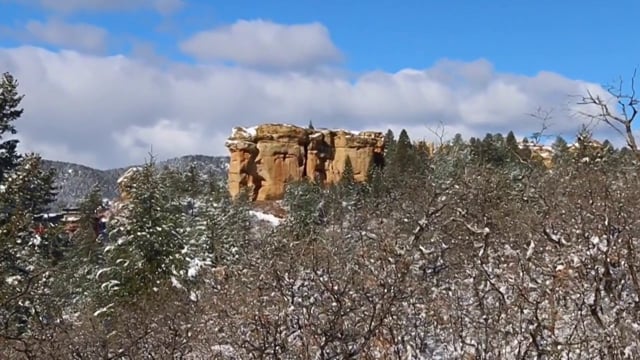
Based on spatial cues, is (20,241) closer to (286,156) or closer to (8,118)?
(8,118)

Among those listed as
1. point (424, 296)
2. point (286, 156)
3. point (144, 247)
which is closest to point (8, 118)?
point (144, 247)

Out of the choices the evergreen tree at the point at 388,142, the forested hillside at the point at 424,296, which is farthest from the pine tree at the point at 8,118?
the evergreen tree at the point at 388,142

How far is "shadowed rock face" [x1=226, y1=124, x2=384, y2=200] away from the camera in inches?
3029

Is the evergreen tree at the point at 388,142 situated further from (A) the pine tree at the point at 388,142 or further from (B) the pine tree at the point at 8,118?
(B) the pine tree at the point at 8,118

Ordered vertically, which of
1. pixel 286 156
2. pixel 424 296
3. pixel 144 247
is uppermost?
pixel 286 156

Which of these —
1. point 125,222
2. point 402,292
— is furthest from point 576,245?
point 125,222

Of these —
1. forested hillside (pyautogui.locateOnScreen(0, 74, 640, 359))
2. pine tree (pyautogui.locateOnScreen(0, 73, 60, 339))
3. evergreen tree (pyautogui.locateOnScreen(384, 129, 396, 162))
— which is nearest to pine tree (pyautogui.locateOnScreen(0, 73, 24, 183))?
pine tree (pyautogui.locateOnScreen(0, 73, 60, 339))

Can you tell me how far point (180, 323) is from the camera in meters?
9.05

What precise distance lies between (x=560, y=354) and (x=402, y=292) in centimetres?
132

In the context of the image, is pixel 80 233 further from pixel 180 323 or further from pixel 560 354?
pixel 560 354

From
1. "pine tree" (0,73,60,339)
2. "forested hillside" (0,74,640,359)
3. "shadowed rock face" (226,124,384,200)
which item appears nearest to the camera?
"forested hillside" (0,74,640,359)

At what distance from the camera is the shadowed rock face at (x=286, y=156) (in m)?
76.9

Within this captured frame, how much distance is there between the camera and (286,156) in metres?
77.8

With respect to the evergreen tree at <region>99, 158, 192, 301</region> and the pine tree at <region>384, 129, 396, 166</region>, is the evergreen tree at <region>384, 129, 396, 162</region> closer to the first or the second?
the pine tree at <region>384, 129, 396, 166</region>
